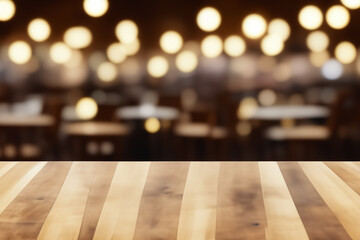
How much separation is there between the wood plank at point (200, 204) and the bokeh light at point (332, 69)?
378cm

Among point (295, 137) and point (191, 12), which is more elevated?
point (191, 12)

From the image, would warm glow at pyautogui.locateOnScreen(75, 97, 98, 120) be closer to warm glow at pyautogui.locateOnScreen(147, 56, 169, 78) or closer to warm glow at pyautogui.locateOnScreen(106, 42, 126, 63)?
warm glow at pyautogui.locateOnScreen(106, 42, 126, 63)

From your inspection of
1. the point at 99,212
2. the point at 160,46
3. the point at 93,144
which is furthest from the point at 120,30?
the point at 99,212

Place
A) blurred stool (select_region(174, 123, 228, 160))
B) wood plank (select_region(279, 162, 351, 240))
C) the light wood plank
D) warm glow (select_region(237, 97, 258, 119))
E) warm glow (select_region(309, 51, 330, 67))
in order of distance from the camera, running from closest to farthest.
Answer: wood plank (select_region(279, 162, 351, 240)) < the light wood plank < blurred stool (select_region(174, 123, 228, 160)) < warm glow (select_region(237, 97, 258, 119)) < warm glow (select_region(309, 51, 330, 67))

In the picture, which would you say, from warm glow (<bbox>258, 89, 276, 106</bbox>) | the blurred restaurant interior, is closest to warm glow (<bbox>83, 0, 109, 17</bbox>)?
the blurred restaurant interior

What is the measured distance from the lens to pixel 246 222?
2.31 ft

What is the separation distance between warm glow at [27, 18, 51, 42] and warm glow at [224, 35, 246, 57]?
157 cm

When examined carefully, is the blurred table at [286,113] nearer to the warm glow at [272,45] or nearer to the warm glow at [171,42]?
the warm glow at [272,45]

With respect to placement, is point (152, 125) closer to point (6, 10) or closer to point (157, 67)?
point (157, 67)

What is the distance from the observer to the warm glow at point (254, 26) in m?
4.58

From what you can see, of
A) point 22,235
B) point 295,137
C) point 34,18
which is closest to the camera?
point 22,235

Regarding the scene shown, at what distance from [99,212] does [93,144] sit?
3.46 metres

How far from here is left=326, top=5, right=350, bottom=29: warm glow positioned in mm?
4547

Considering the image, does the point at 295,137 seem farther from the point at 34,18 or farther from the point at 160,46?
the point at 34,18
